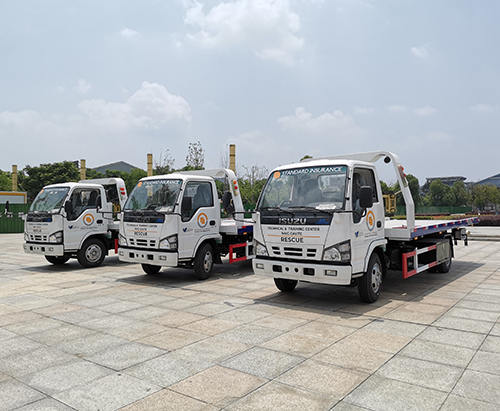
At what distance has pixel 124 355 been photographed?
471 cm

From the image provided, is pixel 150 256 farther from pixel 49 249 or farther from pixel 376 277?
pixel 376 277

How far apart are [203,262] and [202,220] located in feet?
3.08

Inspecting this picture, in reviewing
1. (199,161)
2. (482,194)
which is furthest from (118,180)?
(482,194)

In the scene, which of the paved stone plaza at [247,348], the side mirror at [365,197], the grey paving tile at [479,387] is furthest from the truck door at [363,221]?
the grey paving tile at [479,387]

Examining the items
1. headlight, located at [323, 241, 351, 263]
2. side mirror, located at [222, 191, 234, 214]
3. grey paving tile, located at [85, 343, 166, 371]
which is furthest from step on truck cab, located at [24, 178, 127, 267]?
headlight, located at [323, 241, 351, 263]

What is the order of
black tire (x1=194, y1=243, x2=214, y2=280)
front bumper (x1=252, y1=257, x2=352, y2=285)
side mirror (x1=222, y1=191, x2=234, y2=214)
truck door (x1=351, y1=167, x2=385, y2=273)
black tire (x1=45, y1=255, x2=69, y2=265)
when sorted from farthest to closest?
1. black tire (x1=45, y1=255, x2=69, y2=265)
2. side mirror (x1=222, y1=191, x2=234, y2=214)
3. black tire (x1=194, y1=243, x2=214, y2=280)
4. truck door (x1=351, y1=167, x2=385, y2=273)
5. front bumper (x1=252, y1=257, x2=352, y2=285)

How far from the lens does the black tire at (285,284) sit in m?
7.88

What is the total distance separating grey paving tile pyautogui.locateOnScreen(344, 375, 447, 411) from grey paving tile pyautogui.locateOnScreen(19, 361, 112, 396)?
2.43m

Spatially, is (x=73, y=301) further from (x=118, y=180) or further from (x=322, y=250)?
(x=118, y=180)

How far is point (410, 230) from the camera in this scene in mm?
7625

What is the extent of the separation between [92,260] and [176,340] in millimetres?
7421

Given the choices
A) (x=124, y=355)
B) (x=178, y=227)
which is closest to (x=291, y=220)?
(x=178, y=227)

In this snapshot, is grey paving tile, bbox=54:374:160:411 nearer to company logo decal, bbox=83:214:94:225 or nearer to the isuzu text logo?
the isuzu text logo

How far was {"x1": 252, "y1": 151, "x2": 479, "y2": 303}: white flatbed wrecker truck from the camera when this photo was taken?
6402 millimetres
